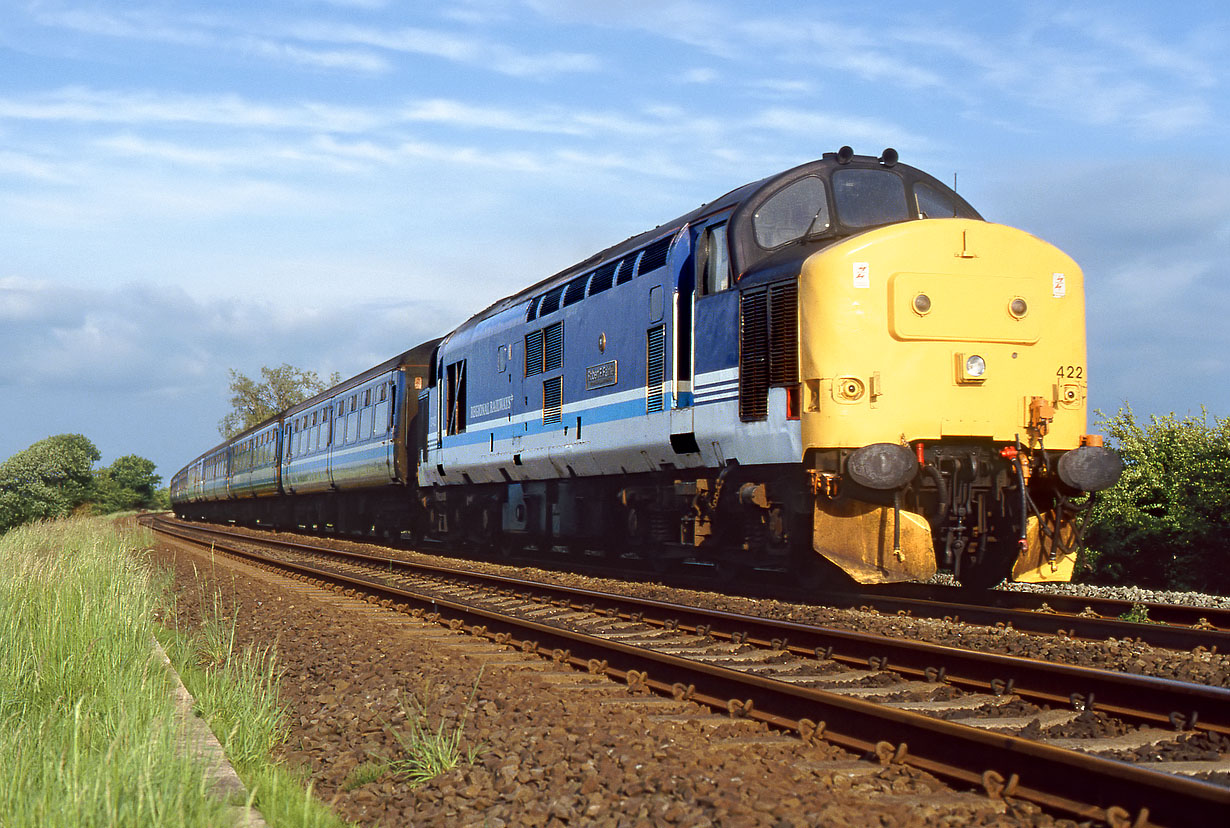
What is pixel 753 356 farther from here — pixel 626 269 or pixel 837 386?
pixel 626 269

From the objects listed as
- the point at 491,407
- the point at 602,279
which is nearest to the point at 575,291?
the point at 602,279

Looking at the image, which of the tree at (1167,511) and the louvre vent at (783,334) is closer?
the louvre vent at (783,334)

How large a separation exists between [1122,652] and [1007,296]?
11.9 ft

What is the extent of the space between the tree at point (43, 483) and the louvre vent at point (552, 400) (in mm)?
39176

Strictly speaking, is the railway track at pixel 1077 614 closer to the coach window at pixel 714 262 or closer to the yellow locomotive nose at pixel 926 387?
the yellow locomotive nose at pixel 926 387

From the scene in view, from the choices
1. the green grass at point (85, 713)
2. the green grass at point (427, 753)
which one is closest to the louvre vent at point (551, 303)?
the green grass at point (85, 713)

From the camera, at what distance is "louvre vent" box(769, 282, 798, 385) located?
30.6 feet

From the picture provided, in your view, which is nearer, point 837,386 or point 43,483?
point 837,386

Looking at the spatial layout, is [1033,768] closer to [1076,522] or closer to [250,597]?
[1076,522]

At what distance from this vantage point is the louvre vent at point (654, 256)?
11531 mm

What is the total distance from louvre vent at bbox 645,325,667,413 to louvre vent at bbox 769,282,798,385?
6.21 feet

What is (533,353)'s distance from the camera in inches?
592

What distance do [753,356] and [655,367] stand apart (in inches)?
74.4

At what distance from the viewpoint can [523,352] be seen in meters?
15.4
